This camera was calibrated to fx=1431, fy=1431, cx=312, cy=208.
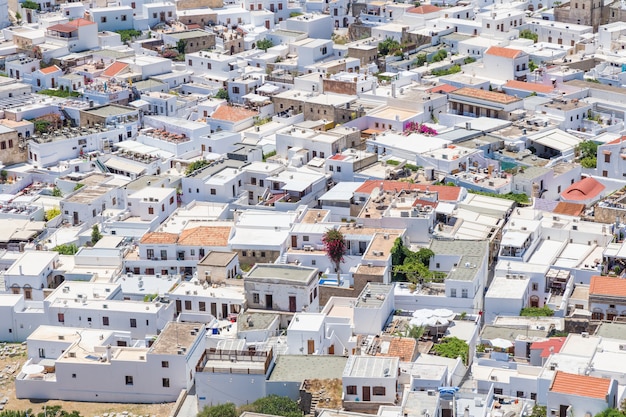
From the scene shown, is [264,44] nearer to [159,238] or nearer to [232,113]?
[232,113]

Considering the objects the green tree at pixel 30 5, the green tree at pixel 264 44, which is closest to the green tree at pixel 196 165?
the green tree at pixel 264 44

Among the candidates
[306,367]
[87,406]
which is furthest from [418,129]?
[87,406]

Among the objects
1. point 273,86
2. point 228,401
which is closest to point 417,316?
point 228,401

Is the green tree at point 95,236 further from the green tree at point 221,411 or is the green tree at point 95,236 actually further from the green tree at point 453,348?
the green tree at point 453,348

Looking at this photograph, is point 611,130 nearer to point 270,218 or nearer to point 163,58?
point 270,218

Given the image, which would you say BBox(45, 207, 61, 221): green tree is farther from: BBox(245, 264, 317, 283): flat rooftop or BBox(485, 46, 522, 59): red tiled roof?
BBox(485, 46, 522, 59): red tiled roof

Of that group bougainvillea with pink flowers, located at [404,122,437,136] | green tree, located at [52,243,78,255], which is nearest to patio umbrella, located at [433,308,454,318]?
green tree, located at [52,243,78,255]
